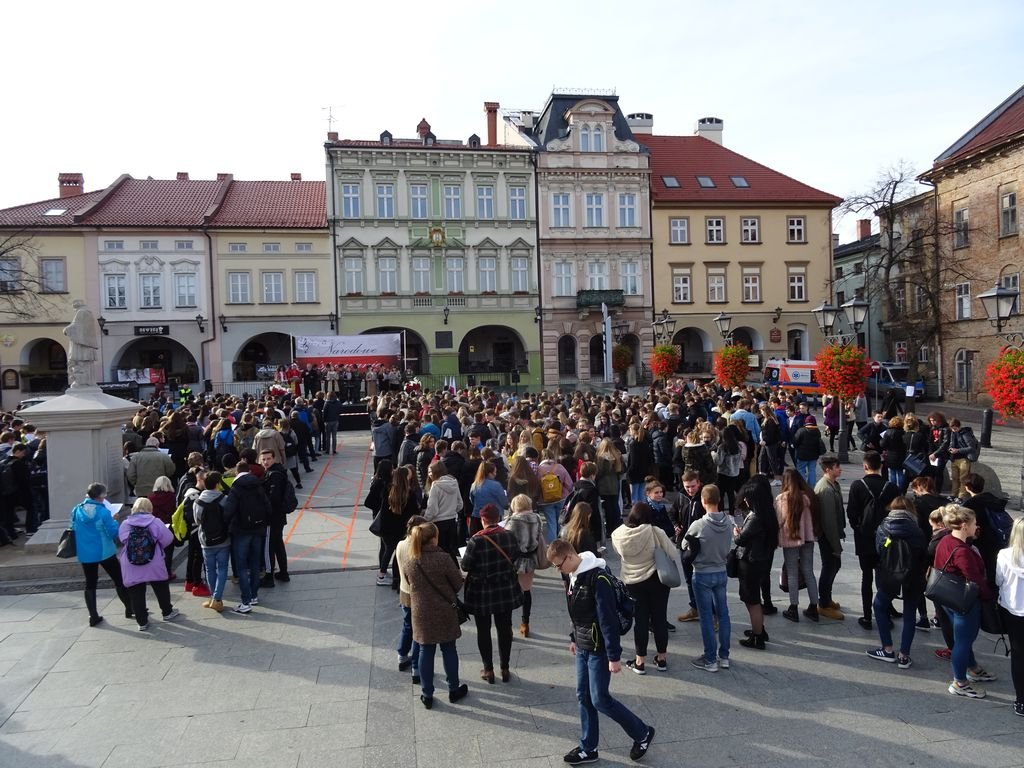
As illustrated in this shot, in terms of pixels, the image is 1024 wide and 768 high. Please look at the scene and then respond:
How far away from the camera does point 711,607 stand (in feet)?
20.5

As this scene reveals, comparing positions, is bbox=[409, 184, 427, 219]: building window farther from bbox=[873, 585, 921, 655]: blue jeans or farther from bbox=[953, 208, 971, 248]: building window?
bbox=[873, 585, 921, 655]: blue jeans

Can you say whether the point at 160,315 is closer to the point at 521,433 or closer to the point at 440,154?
the point at 440,154

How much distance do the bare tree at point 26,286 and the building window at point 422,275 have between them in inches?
670

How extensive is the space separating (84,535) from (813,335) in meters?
39.4

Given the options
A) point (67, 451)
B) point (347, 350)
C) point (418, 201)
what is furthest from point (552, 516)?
point (418, 201)

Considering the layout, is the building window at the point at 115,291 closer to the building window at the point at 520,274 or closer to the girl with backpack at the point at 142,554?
the building window at the point at 520,274

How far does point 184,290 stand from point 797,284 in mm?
33482

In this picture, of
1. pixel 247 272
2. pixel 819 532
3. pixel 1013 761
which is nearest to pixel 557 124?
pixel 247 272

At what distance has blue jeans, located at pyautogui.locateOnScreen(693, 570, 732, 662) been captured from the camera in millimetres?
6176

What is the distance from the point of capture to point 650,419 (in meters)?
12.6

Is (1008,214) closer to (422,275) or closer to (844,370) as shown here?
(844,370)

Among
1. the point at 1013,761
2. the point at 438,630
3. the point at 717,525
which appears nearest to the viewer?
the point at 1013,761

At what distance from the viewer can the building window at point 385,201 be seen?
36.6 metres

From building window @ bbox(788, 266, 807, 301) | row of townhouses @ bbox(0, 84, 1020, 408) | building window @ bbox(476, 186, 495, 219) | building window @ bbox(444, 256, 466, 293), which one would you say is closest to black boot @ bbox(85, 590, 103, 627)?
row of townhouses @ bbox(0, 84, 1020, 408)
